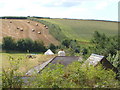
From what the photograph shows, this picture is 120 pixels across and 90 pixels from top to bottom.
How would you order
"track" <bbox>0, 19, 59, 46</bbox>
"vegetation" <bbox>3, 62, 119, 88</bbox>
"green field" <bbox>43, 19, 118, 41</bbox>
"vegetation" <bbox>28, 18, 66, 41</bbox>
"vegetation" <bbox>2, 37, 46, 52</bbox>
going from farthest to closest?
"green field" <bbox>43, 19, 118, 41</bbox>, "vegetation" <bbox>28, 18, 66, 41</bbox>, "track" <bbox>0, 19, 59, 46</bbox>, "vegetation" <bbox>2, 37, 46, 52</bbox>, "vegetation" <bbox>3, 62, 119, 88</bbox>

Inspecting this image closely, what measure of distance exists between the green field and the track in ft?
11.8

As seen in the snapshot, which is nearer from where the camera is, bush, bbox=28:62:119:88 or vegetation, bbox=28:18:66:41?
bush, bbox=28:62:119:88

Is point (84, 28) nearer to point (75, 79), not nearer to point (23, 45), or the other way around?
point (23, 45)

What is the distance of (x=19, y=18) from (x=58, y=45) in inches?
542

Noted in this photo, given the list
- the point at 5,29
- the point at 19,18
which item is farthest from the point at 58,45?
the point at 19,18

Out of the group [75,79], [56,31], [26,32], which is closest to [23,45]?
[26,32]

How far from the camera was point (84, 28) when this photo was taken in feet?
156

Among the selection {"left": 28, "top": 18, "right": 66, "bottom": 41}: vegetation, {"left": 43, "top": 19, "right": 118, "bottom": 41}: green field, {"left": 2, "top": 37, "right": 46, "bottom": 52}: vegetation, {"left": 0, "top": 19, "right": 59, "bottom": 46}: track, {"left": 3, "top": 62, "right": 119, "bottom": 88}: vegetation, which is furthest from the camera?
{"left": 43, "top": 19, "right": 118, "bottom": 41}: green field

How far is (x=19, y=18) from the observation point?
169ft

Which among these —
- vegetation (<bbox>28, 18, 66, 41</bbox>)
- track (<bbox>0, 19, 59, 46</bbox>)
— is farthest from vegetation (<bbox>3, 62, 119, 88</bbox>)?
vegetation (<bbox>28, 18, 66, 41</bbox>)

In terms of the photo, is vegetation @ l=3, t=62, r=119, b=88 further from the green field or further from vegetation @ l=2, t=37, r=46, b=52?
the green field

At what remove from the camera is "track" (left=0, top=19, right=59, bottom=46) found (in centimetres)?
4216

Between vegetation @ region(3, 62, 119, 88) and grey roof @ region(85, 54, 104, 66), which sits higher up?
vegetation @ region(3, 62, 119, 88)

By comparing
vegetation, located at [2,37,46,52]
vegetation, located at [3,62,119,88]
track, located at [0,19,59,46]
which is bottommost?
vegetation, located at [2,37,46,52]
